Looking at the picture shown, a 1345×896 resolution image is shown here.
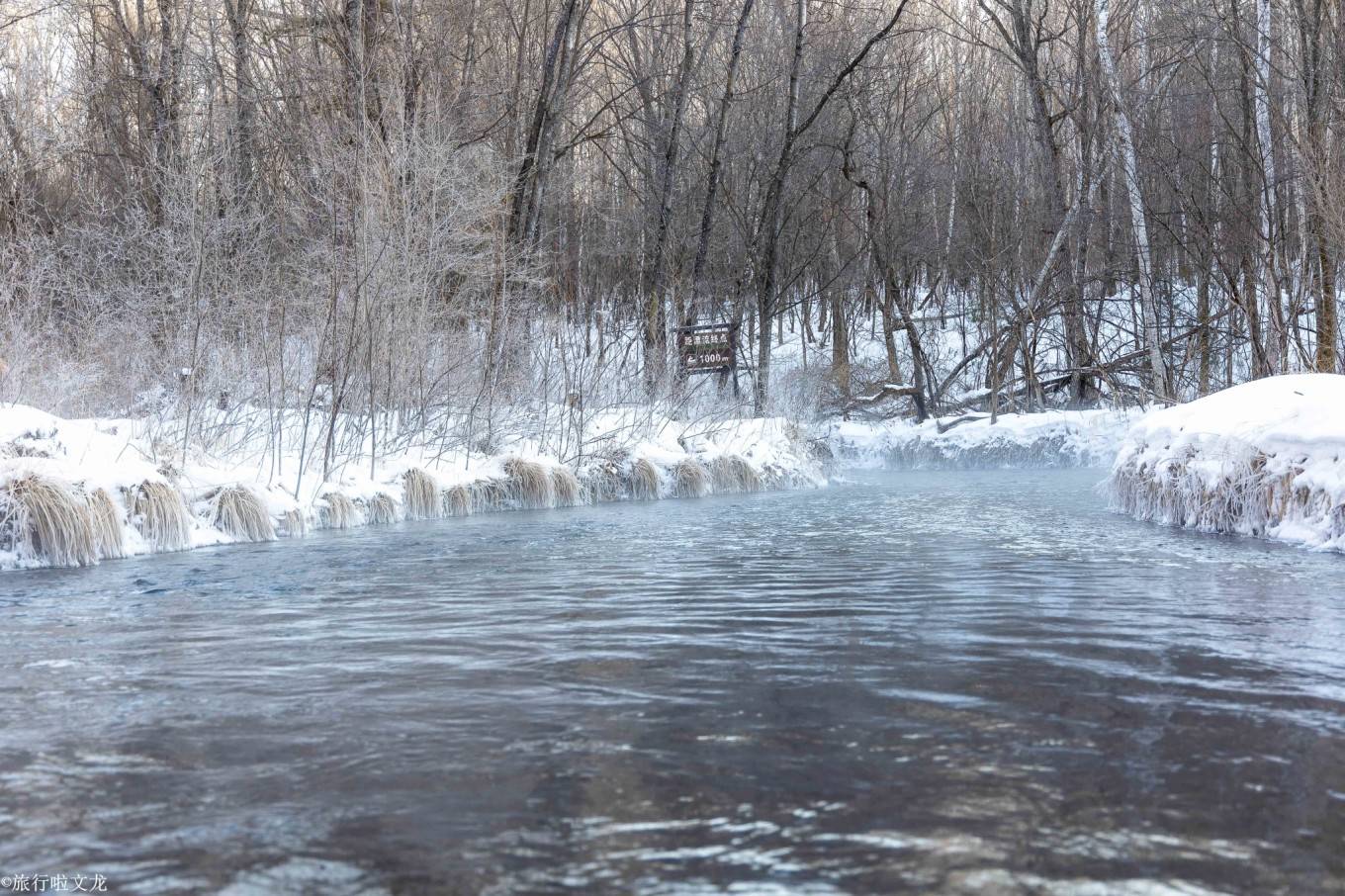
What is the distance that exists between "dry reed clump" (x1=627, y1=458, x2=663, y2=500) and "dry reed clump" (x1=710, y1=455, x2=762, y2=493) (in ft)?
4.12

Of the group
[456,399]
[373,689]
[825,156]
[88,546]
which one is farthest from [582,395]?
[825,156]

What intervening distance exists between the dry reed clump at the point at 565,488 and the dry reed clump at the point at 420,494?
163cm

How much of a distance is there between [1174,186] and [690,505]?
9.67m

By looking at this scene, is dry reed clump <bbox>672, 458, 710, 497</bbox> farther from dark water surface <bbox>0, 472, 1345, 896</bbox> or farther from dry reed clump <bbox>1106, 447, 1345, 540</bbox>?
dark water surface <bbox>0, 472, 1345, 896</bbox>

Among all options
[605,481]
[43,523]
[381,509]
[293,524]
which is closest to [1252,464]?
[605,481]

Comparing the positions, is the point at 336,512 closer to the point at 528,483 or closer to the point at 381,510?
the point at 381,510

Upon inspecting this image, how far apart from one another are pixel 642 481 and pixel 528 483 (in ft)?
5.66

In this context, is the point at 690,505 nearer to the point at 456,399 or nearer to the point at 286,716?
the point at 456,399

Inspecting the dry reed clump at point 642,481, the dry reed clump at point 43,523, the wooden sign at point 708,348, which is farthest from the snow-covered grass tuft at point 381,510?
the wooden sign at point 708,348

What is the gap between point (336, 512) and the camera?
1079cm

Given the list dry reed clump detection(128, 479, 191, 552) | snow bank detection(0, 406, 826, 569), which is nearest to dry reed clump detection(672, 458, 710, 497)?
snow bank detection(0, 406, 826, 569)

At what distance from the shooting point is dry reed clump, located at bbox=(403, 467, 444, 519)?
462 inches

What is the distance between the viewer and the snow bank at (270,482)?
320 inches

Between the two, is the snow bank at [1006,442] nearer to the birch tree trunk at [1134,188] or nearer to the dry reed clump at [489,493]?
the birch tree trunk at [1134,188]
